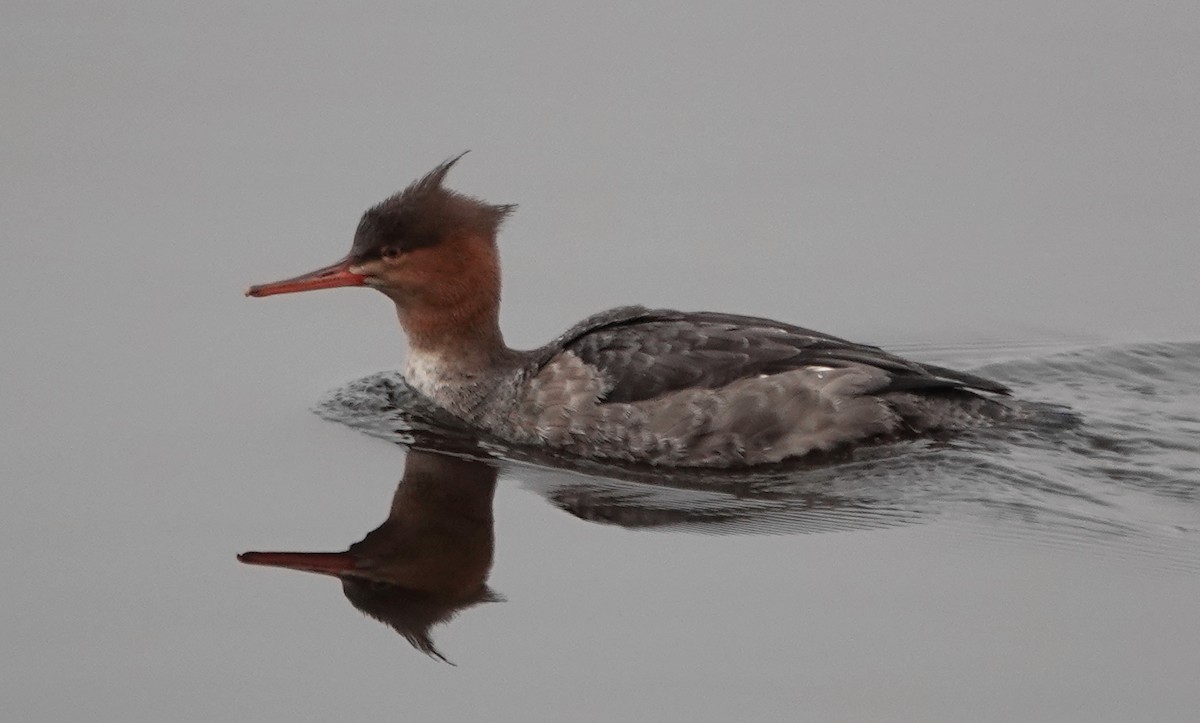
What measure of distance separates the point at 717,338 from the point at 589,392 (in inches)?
32.8

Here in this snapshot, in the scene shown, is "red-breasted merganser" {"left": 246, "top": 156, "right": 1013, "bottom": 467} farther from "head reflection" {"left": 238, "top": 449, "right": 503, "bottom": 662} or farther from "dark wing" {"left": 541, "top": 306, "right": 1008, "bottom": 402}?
"head reflection" {"left": 238, "top": 449, "right": 503, "bottom": 662}

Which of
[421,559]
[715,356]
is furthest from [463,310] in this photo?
[421,559]

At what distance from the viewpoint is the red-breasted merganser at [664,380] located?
10.9 meters

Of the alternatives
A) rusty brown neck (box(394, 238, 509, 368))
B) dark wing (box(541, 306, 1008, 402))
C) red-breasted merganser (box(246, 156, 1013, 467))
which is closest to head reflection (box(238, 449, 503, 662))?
red-breasted merganser (box(246, 156, 1013, 467))

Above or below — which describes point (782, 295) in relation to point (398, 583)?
above

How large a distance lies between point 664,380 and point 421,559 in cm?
204

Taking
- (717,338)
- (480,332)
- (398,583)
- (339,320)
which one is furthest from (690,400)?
(339,320)

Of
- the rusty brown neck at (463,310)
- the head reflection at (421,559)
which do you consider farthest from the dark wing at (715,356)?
the head reflection at (421,559)

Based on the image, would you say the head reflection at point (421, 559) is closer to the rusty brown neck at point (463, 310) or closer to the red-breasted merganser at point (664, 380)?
the red-breasted merganser at point (664, 380)

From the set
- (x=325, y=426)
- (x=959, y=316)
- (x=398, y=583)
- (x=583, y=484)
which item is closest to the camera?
(x=398, y=583)

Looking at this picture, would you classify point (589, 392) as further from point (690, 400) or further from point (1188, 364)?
point (1188, 364)

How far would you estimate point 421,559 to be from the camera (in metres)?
9.77

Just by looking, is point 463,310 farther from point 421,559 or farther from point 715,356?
point 421,559

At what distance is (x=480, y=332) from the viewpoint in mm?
11867
